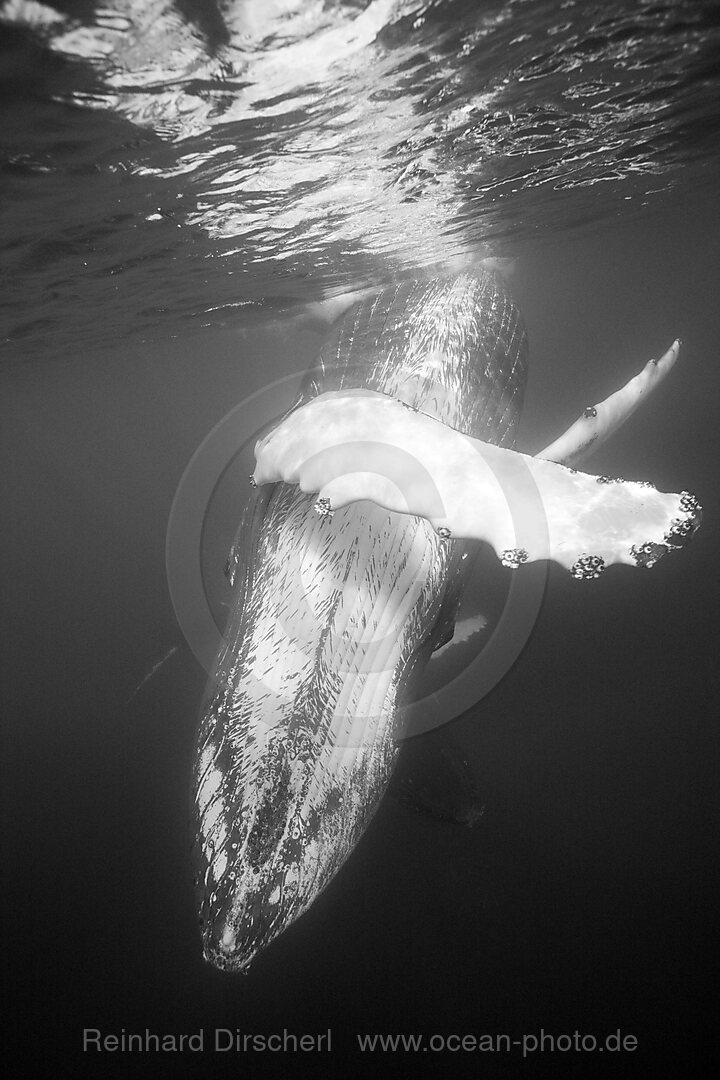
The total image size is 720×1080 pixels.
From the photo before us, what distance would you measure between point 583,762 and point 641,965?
9.53 ft

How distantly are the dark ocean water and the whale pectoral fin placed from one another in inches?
108

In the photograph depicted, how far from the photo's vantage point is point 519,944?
5645mm

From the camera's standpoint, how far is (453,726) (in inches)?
342

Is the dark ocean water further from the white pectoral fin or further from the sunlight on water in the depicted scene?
the white pectoral fin

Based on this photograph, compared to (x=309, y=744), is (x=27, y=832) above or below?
below

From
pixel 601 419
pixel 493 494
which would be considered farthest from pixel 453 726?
pixel 493 494

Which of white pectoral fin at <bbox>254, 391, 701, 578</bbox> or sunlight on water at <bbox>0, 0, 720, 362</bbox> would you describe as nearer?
white pectoral fin at <bbox>254, 391, 701, 578</bbox>

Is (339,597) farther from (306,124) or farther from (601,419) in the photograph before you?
(306,124)

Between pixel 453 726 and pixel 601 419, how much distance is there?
249 inches

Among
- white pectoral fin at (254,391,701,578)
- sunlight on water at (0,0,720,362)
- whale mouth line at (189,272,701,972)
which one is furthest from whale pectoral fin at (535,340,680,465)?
sunlight on water at (0,0,720,362)

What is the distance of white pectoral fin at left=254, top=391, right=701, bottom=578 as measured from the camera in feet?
5.79

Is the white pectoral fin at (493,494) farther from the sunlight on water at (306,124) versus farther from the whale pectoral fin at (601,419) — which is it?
the sunlight on water at (306,124)

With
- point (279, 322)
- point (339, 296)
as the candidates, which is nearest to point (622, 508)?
point (339, 296)

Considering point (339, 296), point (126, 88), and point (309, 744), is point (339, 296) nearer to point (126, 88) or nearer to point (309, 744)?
point (126, 88)
